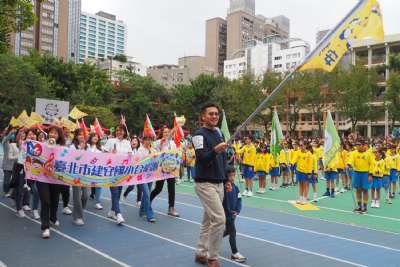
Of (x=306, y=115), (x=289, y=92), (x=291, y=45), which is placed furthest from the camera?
(x=291, y=45)

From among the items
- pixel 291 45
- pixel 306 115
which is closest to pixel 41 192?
pixel 306 115

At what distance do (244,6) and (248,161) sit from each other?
11917cm

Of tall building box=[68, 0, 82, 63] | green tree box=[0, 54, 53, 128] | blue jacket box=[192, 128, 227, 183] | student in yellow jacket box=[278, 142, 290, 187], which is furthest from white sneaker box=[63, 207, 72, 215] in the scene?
tall building box=[68, 0, 82, 63]

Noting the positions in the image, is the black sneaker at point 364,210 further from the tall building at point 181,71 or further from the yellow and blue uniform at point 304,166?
the tall building at point 181,71

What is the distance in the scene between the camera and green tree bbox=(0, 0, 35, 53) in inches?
432

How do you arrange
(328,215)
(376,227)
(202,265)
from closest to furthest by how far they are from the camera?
(202,265) → (376,227) → (328,215)

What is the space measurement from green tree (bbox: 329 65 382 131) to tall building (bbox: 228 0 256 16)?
93364 mm

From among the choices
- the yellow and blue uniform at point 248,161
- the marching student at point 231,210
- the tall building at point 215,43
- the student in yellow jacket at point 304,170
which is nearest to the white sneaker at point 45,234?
the marching student at point 231,210

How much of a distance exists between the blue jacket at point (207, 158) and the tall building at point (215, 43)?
11429cm

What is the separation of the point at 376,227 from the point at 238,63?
9744 cm

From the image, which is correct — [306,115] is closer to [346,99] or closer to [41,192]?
[346,99]

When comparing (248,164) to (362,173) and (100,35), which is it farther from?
(100,35)

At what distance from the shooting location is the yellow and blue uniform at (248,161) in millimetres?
13584

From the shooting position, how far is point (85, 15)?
14712cm
